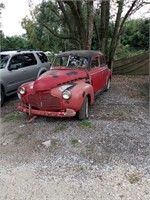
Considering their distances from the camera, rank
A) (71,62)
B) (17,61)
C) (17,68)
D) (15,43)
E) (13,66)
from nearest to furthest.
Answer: (71,62) → (13,66) → (17,68) → (17,61) → (15,43)

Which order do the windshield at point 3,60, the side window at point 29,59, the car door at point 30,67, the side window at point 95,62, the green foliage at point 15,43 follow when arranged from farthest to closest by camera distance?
the green foliage at point 15,43 < the side window at point 29,59 < the car door at point 30,67 < the windshield at point 3,60 < the side window at point 95,62

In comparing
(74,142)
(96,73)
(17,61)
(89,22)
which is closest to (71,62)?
(96,73)

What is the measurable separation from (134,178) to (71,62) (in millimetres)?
4471

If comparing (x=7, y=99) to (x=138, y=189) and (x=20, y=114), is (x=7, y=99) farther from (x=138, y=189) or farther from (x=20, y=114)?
(x=138, y=189)

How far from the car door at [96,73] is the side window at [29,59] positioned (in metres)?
2.64

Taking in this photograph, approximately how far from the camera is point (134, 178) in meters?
3.51

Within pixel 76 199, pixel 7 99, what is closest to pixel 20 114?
pixel 7 99

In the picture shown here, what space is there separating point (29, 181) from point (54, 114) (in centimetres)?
220

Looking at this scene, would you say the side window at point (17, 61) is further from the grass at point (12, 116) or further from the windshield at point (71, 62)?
the grass at point (12, 116)

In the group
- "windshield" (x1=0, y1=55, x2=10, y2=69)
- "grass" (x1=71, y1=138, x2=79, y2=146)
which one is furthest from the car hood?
"windshield" (x1=0, y1=55, x2=10, y2=69)

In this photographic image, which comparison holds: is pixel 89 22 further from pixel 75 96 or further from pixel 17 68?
pixel 75 96

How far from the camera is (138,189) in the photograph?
10.7 feet

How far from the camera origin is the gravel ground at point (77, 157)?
3266 mm

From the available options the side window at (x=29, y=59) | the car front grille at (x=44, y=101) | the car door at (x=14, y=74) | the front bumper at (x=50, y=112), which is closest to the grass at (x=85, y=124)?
the front bumper at (x=50, y=112)
